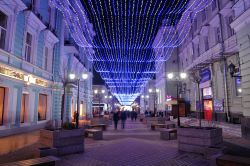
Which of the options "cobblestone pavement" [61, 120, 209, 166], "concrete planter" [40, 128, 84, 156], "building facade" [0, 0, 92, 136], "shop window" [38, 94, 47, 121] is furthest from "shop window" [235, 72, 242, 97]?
"shop window" [38, 94, 47, 121]

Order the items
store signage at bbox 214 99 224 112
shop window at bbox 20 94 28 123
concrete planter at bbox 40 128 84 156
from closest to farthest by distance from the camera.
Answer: concrete planter at bbox 40 128 84 156 → shop window at bbox 20 94 28 123 → store signage at bbox 214 99 224 112

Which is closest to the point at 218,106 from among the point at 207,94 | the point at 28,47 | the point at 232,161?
the point at 207,94

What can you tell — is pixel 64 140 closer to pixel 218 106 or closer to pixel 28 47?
pixel 28 47

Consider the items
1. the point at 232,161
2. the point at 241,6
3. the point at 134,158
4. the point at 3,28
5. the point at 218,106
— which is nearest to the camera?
the point at 232,161

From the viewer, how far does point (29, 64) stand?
1493cm

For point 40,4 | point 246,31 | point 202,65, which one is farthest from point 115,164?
point 202,65

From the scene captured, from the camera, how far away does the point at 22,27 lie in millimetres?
14125

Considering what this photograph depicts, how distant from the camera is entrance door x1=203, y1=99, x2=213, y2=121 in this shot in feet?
70.7

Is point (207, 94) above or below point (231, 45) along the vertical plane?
below

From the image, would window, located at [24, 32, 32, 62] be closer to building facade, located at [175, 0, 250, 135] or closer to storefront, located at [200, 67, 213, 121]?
building facade, located at [175, 0, 250, 135]

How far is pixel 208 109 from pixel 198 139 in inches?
621

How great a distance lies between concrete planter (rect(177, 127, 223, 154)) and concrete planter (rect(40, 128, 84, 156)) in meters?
4.01

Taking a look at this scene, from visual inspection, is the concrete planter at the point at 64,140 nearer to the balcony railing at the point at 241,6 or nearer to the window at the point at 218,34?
the balcony railing at the point at 241,6

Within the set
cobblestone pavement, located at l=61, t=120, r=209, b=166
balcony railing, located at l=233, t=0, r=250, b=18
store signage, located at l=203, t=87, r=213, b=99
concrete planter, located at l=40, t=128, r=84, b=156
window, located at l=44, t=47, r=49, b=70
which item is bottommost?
cobblestone pavement, located at l=61, t=120, r=209, b=166
